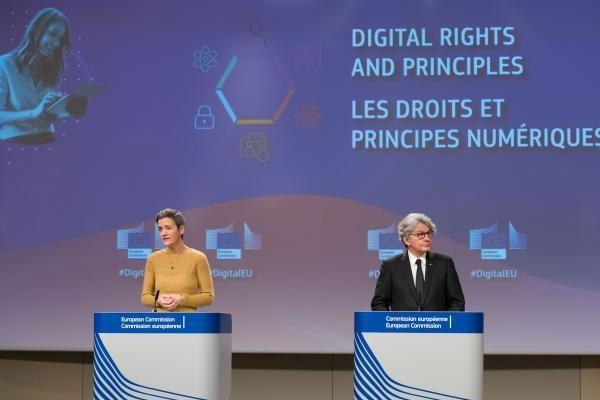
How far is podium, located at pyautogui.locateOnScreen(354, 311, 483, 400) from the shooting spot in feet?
12.7

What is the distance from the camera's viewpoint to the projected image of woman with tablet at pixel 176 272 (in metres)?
4.52

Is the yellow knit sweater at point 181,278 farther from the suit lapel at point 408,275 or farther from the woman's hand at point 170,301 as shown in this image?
the suit lapel at point 408,275

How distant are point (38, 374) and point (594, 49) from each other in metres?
4.65

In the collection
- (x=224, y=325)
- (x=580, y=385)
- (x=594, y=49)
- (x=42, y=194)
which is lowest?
(x=580, y=385)

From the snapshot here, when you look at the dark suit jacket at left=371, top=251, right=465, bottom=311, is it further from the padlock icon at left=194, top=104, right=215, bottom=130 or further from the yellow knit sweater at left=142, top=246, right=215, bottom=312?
the padlock icon at left=194, top=104, right=215, bottom=130

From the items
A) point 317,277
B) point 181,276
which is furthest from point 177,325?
point 317,277

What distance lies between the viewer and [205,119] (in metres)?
6.55

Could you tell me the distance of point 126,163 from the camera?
6.58m

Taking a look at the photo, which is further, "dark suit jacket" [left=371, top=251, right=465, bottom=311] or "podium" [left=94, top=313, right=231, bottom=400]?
"dark suit jacket" [left=371, top=251, right=465, bottom=311]

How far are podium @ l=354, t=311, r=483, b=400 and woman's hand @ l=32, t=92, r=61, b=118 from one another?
3.69m

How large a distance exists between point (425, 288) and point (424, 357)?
24.4 inches

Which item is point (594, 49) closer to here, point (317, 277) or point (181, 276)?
point (317, 277)

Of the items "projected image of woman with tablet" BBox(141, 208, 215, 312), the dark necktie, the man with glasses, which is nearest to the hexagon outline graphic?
"projected image of woman with tablet" BBox(141, 208, 215, 312)

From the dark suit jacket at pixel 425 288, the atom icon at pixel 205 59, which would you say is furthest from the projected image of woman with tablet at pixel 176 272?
the atom icon at pixel 205 59
